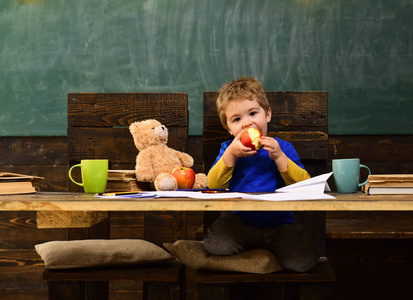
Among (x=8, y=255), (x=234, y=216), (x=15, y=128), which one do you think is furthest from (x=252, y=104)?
(x=8, y=255)

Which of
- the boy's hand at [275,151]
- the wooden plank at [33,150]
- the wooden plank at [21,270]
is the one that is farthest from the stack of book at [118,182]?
the wooden plank at [21,270]

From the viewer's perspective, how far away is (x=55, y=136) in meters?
2.53

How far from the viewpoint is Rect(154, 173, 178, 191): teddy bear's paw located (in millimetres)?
1564

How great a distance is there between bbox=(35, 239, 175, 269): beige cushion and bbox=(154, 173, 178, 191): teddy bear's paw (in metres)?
0.20

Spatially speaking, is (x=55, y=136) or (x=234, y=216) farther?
(x=55, y=136)

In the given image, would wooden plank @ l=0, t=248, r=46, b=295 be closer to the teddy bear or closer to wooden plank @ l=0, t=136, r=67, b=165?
wooden plank @ l=0, t=136, r=67, b=165

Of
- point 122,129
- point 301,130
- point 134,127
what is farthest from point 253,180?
point 122,129

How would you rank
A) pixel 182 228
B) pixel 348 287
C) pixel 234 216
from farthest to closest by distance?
pixel 348 287, pixel 182 228, pixel 234 216

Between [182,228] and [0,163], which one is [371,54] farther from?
[0,163]

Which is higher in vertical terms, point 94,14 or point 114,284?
point 94,14

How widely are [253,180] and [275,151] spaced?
0.84 ft

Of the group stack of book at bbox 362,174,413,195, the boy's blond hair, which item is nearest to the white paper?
stack of book at bbox 362,174,413,195

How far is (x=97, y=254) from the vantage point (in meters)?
1.40

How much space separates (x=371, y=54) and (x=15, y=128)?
1.95m
